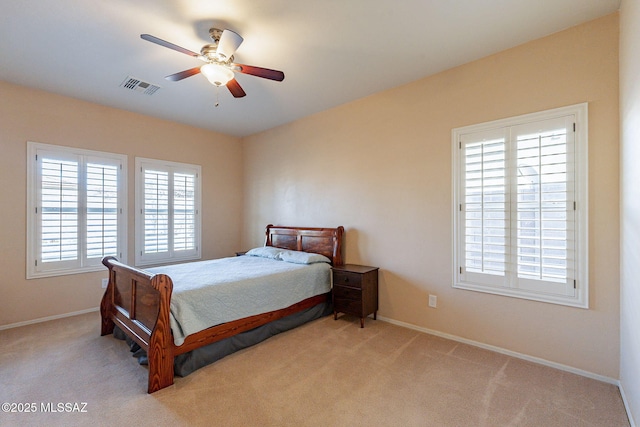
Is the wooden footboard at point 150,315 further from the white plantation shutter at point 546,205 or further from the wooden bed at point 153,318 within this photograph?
the white plantation shutter at point 546,205

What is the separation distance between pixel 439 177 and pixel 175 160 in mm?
4061

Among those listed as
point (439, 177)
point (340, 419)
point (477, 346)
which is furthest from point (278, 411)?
point (439, 177)

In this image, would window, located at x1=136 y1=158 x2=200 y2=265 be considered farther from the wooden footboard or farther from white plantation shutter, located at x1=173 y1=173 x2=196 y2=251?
the wooden footboard

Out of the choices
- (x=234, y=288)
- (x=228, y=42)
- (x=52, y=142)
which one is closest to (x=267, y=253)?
(x=234, y=288)

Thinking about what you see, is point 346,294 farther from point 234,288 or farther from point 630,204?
point 630,204

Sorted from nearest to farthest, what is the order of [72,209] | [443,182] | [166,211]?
1. [443,182]
2. [72,209]
3. [166,211]

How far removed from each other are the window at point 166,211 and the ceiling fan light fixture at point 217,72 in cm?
266

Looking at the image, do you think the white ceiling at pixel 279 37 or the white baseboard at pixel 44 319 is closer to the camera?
the white ceiling at pixel 279 37

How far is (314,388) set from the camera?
220 cm

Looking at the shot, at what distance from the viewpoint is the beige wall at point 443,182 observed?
227cm

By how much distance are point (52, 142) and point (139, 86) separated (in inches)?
55.0

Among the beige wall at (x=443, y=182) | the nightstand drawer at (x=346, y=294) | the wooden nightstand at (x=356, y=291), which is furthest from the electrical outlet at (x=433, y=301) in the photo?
the nightstand drawer at (x=346, y=294)

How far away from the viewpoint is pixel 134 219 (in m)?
4.31

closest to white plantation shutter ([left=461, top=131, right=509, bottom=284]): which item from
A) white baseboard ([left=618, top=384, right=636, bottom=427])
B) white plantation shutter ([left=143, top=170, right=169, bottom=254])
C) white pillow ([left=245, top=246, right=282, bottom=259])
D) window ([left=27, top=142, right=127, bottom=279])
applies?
white baseboard ([left=618, top=384, right=636, bottom=427])
